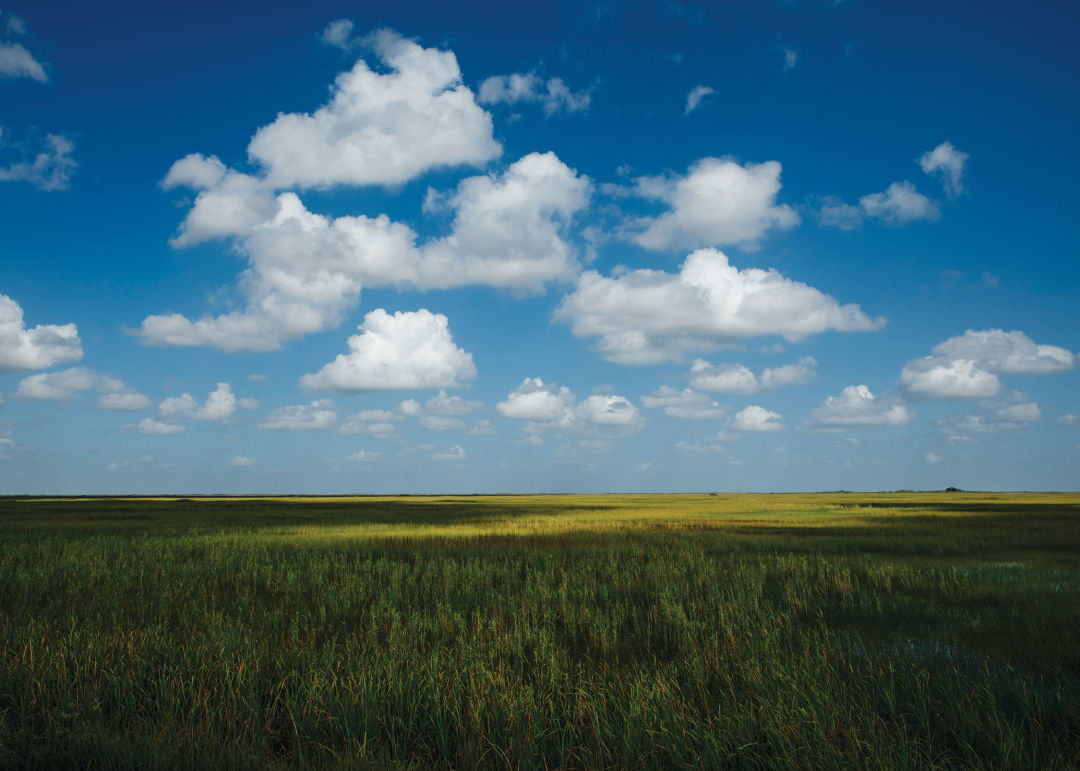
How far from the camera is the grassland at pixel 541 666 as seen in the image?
551 centimetres

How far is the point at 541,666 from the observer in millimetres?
7758

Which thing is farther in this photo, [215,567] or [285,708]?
[215,567]

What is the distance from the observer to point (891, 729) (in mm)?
6109

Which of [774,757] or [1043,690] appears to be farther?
[1043,690]

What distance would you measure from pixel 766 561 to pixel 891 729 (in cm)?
1278

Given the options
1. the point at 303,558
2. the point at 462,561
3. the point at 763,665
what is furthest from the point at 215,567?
the point at 763,665

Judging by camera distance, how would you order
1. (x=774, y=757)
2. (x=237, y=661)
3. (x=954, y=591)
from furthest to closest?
(x=954, y=591), (x=237, y=661), (x=774, y=757)

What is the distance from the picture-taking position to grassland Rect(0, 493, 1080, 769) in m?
5.51

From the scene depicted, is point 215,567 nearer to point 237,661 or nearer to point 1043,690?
point 237,661

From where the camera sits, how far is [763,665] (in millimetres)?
7949

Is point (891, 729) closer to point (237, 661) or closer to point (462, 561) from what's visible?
point (237, 661)

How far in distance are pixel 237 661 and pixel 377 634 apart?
7.72ft

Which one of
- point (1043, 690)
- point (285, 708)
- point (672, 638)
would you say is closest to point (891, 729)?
point (1043, 690)

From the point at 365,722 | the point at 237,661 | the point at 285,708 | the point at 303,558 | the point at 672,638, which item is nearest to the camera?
the point at 365,722
